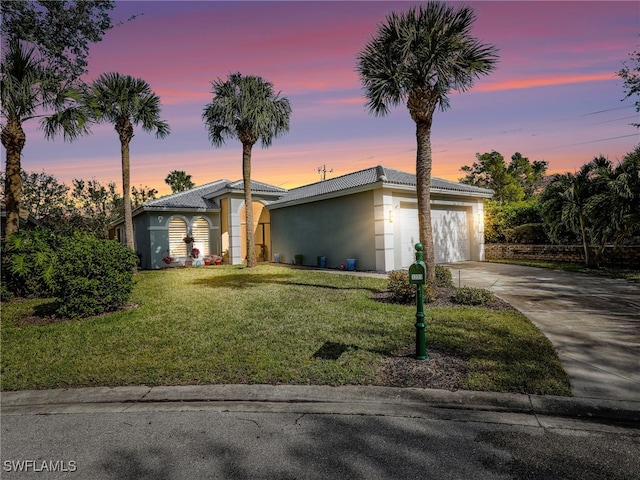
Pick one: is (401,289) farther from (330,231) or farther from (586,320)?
(330,231)

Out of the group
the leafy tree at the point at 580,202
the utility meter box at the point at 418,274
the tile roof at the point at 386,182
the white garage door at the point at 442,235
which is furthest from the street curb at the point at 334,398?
the leafy tree at the point at 580,202

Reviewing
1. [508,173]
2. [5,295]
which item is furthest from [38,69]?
[508,173]

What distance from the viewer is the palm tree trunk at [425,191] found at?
369 inches

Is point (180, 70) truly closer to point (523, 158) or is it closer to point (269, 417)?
point (269, 417)

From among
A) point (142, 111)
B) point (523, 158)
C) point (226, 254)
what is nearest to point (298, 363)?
point (142, 111)

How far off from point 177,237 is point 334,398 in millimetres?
19546

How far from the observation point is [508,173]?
3731cm

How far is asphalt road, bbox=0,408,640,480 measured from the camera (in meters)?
2.72

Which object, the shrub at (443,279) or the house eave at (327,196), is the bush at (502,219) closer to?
the house eave at (327,196)

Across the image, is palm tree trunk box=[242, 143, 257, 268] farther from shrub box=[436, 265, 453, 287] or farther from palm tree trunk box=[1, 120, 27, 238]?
shrub box=[436, 265, 453, 287]

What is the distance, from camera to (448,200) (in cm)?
1770

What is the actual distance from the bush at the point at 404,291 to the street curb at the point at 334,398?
450 centimetres

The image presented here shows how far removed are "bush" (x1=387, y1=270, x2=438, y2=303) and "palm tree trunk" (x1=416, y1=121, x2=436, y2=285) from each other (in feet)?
2.93

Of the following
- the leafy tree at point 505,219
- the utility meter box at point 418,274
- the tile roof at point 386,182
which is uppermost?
the tile roof at point 386,182
